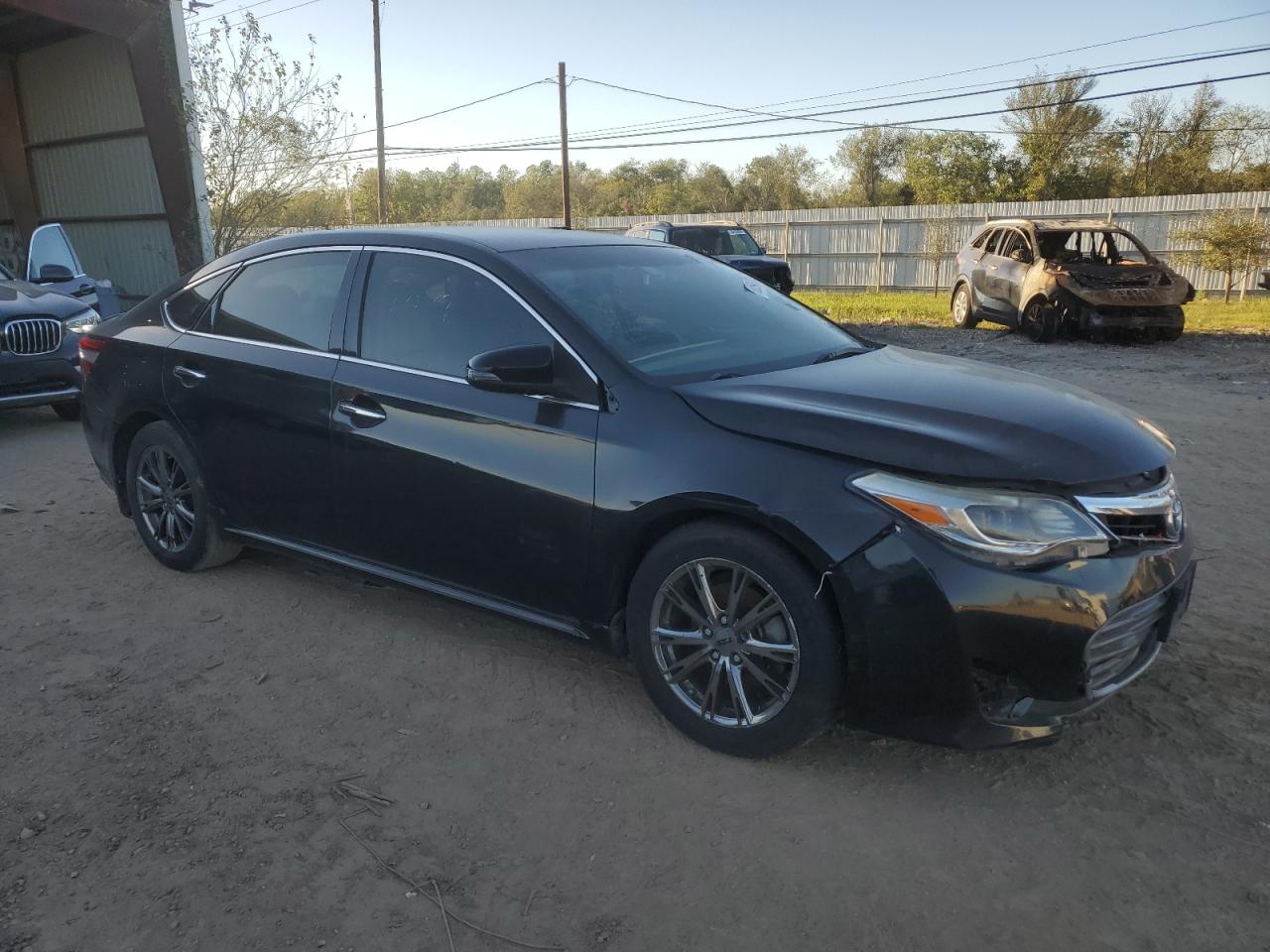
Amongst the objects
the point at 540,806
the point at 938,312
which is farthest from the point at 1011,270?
the point at 540,806

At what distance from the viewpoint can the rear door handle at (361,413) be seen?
3785 mm

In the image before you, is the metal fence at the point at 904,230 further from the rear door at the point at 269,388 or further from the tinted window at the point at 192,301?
the rear door at the point at 269,388

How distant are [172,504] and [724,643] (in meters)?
3.10

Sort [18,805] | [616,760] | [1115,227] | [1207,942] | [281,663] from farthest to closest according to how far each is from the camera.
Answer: [1115,227]
[281,663]
[616,760]
[18,805]
[1207,942]

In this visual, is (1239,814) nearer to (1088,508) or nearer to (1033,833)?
(1033,833)

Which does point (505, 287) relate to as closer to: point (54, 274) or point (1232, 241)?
point (54, 274)

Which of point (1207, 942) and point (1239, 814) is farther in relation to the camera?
point (1239, 814)

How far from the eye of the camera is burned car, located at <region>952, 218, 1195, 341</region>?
43.7ft

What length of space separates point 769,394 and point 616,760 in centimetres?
126

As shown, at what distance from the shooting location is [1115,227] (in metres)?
14.0

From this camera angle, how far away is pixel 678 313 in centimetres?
383

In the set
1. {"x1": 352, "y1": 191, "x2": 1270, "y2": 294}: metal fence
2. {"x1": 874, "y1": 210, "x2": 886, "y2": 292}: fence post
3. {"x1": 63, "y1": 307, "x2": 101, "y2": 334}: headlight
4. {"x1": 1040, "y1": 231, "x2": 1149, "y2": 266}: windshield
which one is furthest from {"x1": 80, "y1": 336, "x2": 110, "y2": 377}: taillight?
{"x1": 874, "y1": 210, "x2": 886, "y2": 292}: fence post

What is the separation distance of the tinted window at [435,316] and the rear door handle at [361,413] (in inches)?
7.9

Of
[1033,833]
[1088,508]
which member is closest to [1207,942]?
[1033,833]
